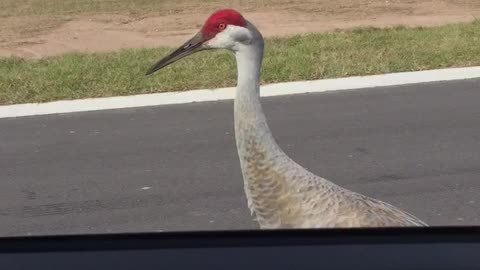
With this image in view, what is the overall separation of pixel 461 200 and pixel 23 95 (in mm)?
5943

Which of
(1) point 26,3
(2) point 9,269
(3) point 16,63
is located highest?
(2) point 9,269

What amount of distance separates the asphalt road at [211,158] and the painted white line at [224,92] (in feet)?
0.75

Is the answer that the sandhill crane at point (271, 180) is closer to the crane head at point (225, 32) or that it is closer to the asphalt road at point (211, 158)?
the crane head at point (225, 32)

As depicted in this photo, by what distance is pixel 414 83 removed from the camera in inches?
460

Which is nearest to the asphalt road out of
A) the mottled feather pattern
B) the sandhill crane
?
the sandhill crane

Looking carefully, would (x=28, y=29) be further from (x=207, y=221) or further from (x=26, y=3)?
(x=207, y=221)

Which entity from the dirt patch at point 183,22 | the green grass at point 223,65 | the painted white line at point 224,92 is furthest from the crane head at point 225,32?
the dirt patch at point 183,22

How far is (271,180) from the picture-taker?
15.2ft

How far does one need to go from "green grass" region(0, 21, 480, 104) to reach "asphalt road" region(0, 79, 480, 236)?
80cm

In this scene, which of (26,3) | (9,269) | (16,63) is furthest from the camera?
(26,3)

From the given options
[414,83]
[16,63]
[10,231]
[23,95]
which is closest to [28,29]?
[16,63]

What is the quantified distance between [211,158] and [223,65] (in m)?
3.98

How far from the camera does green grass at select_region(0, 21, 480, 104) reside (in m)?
11.7

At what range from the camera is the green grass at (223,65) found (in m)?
11.7
